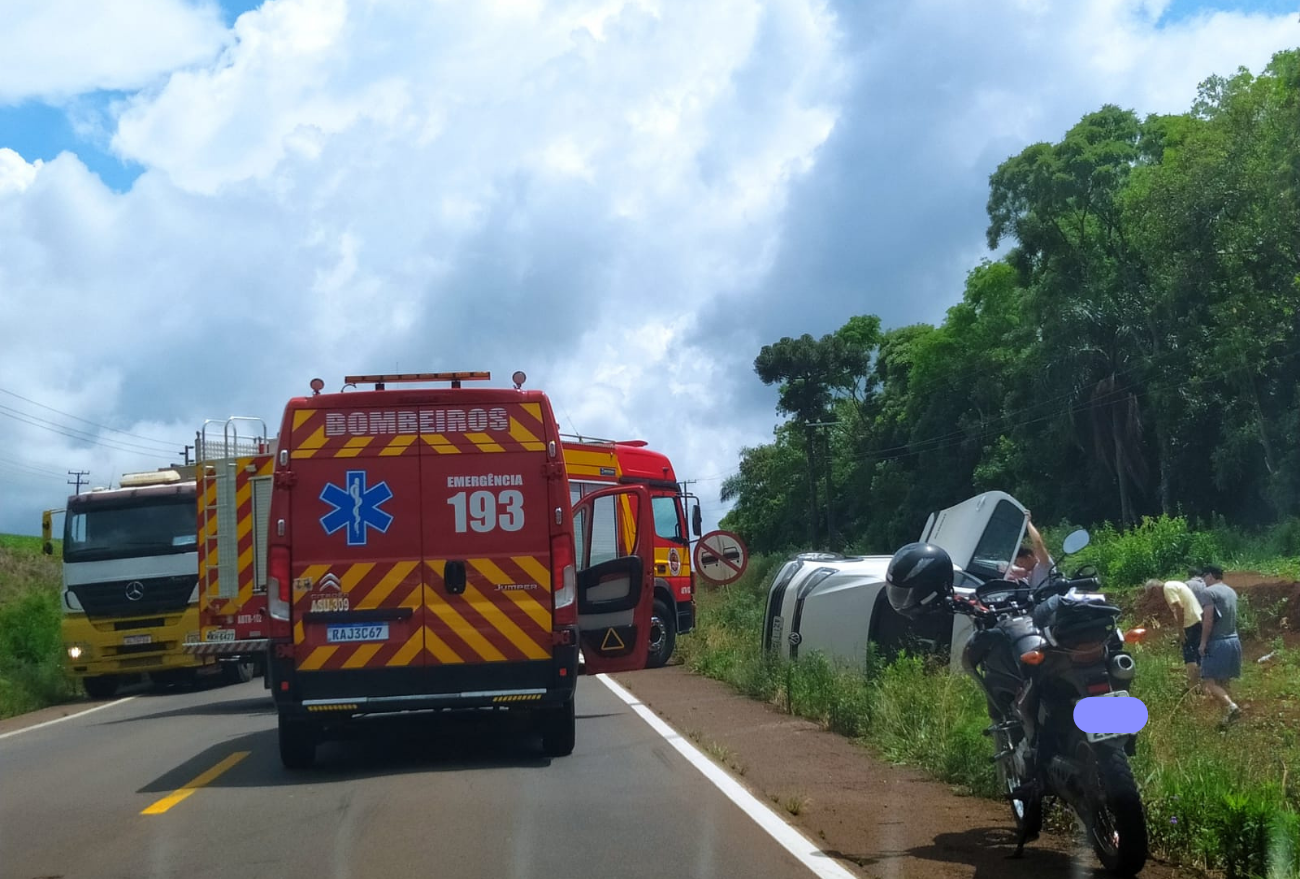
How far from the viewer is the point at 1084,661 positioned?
654 cm

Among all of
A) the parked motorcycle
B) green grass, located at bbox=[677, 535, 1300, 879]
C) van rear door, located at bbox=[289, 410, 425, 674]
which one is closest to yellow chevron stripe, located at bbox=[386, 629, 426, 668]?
van rear door, located at bbox=[289, 410, 425, 674]

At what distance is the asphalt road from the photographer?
24.2 ft

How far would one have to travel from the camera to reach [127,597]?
860 inches

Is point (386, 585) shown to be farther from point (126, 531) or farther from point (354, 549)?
point (126, 531)

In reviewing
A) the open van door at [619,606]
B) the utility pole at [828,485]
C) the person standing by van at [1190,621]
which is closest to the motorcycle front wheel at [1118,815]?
the open van door at [619,606]

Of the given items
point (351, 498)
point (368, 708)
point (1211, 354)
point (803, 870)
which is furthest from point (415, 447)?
point (1211, 354)

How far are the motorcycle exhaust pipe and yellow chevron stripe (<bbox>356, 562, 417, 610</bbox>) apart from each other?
5766mm

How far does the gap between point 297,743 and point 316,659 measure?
77cm

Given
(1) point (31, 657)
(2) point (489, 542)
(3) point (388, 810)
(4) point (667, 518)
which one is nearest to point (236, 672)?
(1) point (31, 657)

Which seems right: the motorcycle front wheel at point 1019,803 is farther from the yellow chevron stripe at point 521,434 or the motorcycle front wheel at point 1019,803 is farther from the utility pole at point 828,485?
the utility pole at point 828,485

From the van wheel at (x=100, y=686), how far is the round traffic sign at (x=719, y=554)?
10.2 meters

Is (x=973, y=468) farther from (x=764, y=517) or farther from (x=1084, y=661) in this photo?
(x=1084, y=661)

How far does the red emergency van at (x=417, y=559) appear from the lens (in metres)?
10.6

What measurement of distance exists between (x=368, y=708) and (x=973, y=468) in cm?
5842
